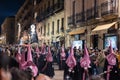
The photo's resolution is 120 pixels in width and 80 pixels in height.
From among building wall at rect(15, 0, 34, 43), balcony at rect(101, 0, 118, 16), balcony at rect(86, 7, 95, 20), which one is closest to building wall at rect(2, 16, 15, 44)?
building wall at rect(15, 0, 34, 43)

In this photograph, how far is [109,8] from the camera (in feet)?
87.7

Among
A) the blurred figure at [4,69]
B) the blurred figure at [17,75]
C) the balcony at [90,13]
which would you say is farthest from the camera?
the balcony at [90,13]

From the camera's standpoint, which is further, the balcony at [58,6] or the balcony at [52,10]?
the balcony at [52,10]

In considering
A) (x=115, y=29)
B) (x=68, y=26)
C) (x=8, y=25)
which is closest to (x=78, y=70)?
(x=115, y=29)

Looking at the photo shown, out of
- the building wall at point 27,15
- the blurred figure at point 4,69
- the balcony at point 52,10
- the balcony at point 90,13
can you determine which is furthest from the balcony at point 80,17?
the building wall at point 27,15

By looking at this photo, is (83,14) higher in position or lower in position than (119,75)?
→ higher

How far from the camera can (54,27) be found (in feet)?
152

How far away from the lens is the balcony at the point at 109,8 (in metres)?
25.5

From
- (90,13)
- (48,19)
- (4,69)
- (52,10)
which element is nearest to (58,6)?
(52,10)

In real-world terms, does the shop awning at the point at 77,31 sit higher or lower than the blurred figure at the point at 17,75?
higher

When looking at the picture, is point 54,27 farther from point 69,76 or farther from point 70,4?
point 69,76

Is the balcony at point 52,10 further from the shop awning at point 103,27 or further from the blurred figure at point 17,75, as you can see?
Answer: the blurred figure at point 17,75

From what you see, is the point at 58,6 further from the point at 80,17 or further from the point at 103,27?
the point at 103,27

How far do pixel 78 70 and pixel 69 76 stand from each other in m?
0.87
